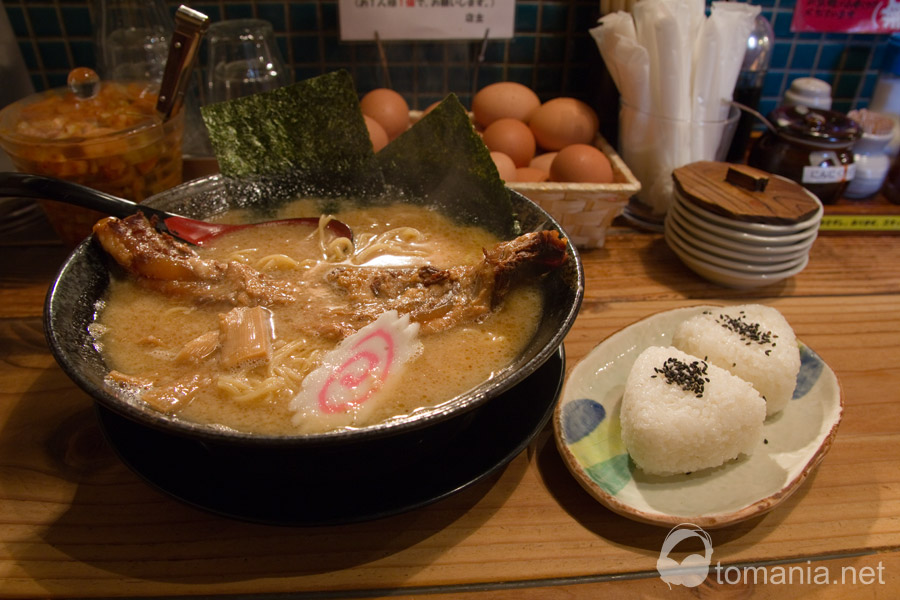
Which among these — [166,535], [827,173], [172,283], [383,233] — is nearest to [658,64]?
[827,173]

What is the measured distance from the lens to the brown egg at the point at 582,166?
224 cm

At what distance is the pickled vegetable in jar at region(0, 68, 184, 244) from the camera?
6.12ft

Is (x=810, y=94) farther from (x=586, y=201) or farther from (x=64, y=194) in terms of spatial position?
(x=64, y=194)

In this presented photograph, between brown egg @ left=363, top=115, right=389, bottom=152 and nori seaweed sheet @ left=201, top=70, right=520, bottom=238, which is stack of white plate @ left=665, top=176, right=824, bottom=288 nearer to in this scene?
nori seaweed sheet @ left=201, top=70, right=520, bottom=238

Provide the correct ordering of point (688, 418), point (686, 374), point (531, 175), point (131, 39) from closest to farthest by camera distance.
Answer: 1. point (688, 418)
2. point (686, 374)
3. point (531, 175)
4. point (131, 39)

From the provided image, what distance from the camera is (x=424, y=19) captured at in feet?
8.64

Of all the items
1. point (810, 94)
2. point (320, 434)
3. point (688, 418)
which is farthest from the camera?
point (810, 94)

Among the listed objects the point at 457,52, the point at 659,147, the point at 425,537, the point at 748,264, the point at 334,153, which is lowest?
the point at 425,537

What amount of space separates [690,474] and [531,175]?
133 centimetres

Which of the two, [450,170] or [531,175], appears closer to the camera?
[450,170]

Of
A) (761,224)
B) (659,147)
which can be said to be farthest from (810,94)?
(761,224)

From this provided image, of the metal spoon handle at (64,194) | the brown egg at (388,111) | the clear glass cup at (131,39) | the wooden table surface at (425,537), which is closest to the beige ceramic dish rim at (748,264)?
the wooden table surface at (425,537)

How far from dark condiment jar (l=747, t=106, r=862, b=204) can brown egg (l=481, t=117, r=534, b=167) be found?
39.4 inches

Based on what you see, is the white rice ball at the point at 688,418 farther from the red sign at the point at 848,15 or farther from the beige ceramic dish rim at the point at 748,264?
the red sign at the point at 848,15
